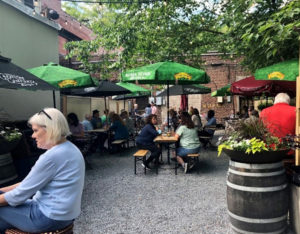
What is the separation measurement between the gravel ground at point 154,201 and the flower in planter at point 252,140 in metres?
1.09

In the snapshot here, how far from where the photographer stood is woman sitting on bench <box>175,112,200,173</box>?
6270mm

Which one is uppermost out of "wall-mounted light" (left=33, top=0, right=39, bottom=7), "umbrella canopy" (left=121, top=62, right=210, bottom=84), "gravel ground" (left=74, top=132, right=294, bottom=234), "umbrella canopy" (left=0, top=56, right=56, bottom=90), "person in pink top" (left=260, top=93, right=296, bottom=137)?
"wall-mounted light" (left=33, top=0, right=39, bottom=7)

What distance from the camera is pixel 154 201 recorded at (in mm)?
4461

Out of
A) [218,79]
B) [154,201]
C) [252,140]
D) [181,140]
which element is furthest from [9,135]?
[218,79]

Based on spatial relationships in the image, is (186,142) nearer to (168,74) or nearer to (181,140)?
(181,140)

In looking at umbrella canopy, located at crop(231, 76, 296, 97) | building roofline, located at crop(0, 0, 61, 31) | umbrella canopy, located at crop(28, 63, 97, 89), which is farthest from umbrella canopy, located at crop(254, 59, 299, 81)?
building roofline, located at crop(0, 0, 61, 31)

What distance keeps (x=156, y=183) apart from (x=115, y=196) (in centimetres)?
101

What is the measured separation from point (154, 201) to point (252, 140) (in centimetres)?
208

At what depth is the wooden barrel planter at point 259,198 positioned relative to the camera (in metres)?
2.94

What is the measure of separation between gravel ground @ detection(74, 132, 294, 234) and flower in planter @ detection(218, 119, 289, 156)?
3.57ft

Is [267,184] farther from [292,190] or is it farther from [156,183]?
[156,183]

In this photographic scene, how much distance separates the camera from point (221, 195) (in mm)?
4672

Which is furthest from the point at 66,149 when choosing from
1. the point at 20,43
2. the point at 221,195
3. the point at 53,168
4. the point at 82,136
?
the point at 20,43

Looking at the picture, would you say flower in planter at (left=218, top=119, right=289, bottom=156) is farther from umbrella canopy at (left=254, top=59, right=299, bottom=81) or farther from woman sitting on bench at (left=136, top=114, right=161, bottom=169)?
woman sitting on bench at (left=136, top=114, right=161, bottom=169)
